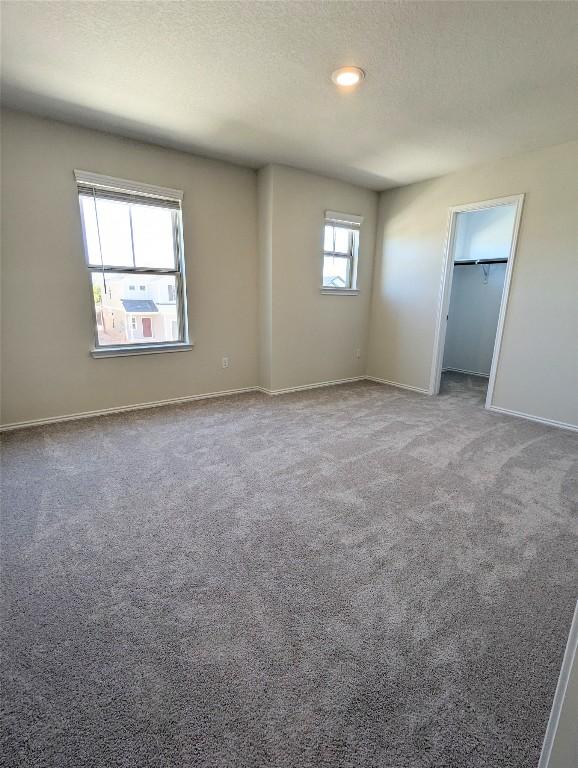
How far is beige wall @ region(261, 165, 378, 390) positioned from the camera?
411 centimetres

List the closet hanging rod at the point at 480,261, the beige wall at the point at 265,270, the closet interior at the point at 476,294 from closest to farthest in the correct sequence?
the beige wall at the point at 265,270
the closet hanging rod at the point at 480,261
the closet interior at the point at 476,294

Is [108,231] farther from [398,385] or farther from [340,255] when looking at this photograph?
[398,385]

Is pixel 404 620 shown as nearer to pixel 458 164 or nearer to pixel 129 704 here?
pixel 129 704

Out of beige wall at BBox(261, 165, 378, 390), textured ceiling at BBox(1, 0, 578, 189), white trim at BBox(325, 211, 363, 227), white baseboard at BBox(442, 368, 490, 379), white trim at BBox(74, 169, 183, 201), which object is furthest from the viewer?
white baseboard at BBox(442, 368, 490, 379)

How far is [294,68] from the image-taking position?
2.17 meters

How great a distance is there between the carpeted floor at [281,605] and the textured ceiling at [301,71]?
255cm

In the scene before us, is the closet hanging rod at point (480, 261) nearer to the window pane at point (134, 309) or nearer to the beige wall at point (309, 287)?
the beige wall at point (309, 287)

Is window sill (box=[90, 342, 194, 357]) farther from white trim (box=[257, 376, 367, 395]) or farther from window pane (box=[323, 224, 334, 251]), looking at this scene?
window pane (box=[323, 224, 334, 251])

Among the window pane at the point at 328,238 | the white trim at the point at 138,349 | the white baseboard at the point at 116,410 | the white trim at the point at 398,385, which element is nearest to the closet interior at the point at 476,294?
the white trim at the point at 398,385

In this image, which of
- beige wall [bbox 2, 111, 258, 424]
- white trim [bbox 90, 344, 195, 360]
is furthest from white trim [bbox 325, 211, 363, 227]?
white trim [bbox 90, 344, 195, 360]

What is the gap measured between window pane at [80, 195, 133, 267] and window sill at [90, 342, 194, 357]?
31.3 inches

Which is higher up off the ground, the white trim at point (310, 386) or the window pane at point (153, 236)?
the window pane at point (153, 236)

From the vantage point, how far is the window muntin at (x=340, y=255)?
15.1 feet

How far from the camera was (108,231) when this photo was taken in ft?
10.9
